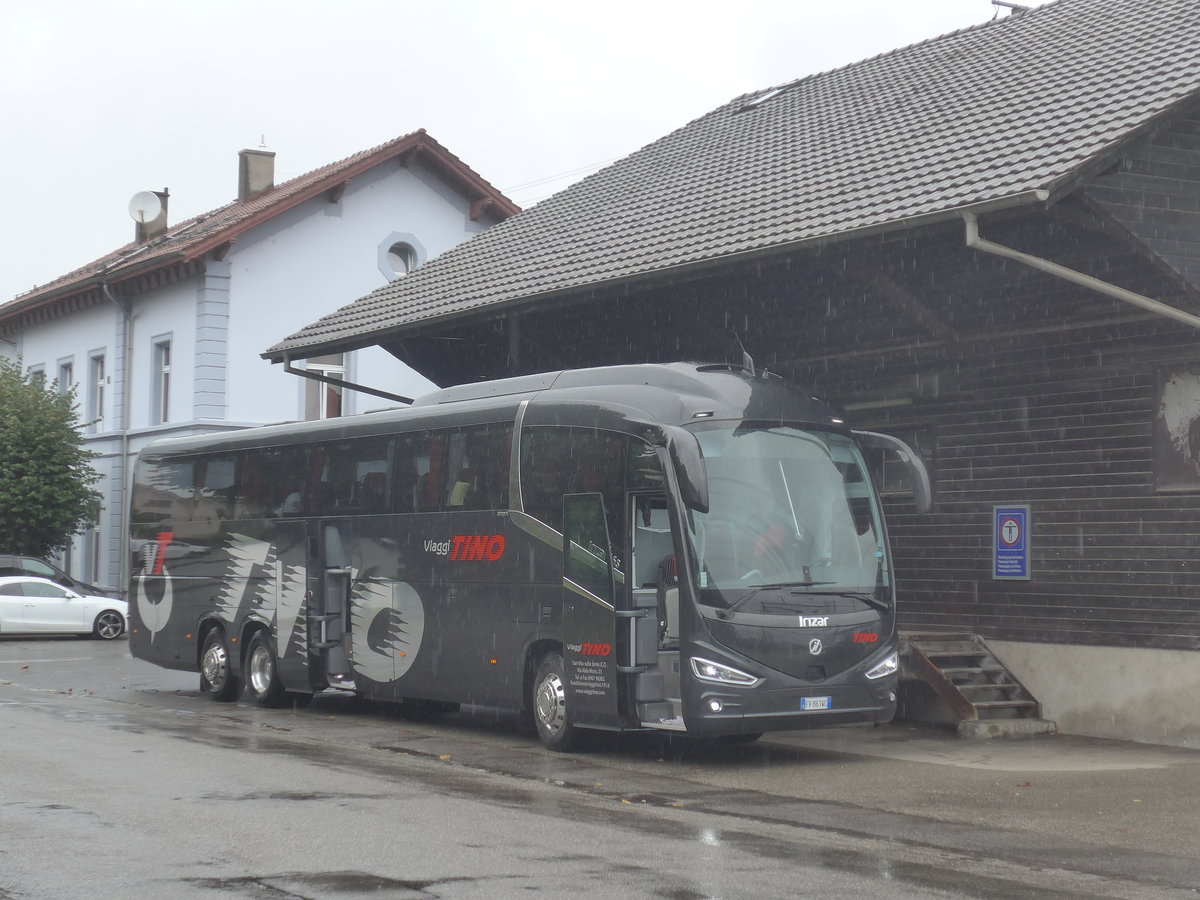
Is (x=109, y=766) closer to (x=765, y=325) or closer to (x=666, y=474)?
(x=666, y=474)

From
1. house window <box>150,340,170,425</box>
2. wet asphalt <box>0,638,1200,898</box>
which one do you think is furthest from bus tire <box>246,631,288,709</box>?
house window <box>150,340,170,425</box>

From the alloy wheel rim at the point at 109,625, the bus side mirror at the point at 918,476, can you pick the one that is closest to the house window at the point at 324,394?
the alloy wheel rim at the point at 109,625

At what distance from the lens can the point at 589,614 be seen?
12938mm

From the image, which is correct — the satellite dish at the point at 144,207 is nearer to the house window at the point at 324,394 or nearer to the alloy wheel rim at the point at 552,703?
the house window at the point at 324,394

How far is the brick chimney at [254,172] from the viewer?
40781 millimetres

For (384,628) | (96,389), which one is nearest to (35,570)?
(96,389)

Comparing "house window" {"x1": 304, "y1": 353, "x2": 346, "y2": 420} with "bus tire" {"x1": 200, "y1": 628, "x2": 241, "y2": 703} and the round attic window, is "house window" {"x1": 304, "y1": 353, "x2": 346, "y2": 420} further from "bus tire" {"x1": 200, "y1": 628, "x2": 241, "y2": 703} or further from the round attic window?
"bus tire" {"x1": 200, "y1": 628, "x2": 241, "y2": 703}

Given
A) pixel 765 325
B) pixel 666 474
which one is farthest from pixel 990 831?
pixel 765 325

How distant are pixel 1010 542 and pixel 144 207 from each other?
31.8m

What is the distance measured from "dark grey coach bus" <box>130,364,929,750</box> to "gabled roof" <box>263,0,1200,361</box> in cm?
A: 267

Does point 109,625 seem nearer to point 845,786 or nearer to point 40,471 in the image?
point 40,471

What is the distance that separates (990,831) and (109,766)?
621cm

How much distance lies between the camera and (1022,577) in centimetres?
1548

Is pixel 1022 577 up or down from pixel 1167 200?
down
